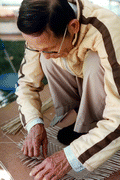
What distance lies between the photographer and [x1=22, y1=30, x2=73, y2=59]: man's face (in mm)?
924

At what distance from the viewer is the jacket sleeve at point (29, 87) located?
1.26m

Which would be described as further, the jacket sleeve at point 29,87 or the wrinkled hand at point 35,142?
the jacket sleeve at point 29,87

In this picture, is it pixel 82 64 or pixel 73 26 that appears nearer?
pixel 73 26

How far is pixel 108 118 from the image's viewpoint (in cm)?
91

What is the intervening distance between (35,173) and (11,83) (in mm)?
1050

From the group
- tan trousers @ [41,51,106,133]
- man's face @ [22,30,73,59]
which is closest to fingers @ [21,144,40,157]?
tan trousers @ [41,51,106,133]

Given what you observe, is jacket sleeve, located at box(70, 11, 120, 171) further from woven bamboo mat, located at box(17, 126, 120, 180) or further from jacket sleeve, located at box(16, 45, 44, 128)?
jacket sleeve, located at box(16, 45, 44, 128)

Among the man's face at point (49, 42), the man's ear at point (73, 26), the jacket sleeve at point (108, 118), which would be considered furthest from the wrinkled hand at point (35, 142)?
the man's ear at point (73, 26)

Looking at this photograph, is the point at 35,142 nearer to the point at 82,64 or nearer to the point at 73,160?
the point at 73,160

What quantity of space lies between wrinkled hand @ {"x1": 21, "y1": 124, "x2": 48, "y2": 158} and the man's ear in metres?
0.61

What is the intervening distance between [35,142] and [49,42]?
1.94ft

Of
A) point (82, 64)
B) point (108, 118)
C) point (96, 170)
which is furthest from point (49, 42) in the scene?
point (96, 170)

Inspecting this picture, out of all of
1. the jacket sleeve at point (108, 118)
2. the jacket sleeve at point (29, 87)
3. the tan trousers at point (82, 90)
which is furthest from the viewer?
the jacket sleeve at point (29, 87)

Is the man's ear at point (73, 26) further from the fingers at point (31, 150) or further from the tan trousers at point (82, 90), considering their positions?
the fingers at point (31, 150)
